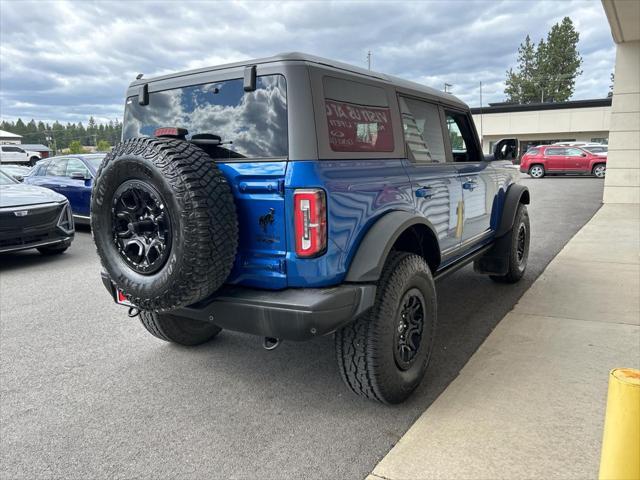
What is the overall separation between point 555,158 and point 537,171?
984 mm

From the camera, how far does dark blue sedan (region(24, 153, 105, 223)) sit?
9.16 meters

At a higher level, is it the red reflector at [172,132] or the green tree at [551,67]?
the green tree at [551,67]

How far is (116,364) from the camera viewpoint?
3.57m

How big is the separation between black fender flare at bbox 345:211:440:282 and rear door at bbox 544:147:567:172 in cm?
2293

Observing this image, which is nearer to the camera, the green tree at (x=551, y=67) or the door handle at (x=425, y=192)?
the door handle at (x=425, y=192)

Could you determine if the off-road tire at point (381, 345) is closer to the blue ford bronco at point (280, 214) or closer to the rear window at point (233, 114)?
the blue ford bronco at point (280, 214)

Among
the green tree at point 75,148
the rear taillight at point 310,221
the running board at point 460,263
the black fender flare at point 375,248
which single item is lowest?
the running board at point 460,263

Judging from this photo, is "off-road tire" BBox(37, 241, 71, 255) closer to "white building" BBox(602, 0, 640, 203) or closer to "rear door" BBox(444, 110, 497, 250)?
"rear door" BBox(444, 110, 497, 250)

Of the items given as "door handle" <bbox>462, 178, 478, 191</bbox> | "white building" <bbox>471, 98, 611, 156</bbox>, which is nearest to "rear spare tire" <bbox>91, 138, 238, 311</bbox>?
"door handle" <bbox>462, 178, 478, 191</bbox>

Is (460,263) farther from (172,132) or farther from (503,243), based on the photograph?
(172,132)

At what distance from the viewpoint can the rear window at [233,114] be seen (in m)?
2.57

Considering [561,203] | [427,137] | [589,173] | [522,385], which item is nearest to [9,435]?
[522,385]

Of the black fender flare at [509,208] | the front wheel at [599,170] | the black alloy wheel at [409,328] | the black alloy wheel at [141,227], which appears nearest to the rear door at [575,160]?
the front wheel at [599,170]

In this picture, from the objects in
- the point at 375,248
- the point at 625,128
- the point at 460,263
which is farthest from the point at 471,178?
the point at 625,128
